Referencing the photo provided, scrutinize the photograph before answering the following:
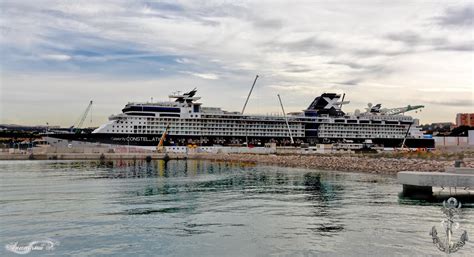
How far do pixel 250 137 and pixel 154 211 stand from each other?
255 feet

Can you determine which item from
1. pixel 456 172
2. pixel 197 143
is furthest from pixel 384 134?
pixel 456 172

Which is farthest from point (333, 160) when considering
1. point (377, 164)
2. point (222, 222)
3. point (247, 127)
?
point (247, 127)

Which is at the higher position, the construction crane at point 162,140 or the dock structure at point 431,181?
the construction crane at point 162,140

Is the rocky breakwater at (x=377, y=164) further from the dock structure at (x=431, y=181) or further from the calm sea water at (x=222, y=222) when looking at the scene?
the calm sea water at (x=222, y=222)

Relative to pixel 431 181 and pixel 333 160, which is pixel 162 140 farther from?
pixel 431 181

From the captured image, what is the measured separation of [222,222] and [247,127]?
Result: 79.9m

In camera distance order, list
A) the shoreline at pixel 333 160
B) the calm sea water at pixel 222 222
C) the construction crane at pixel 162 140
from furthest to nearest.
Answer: the construction crane at pixel 162 140, the shoreline at pixel 333 160, the calm sea water at pixel 222 222

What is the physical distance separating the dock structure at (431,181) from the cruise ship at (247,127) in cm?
6476

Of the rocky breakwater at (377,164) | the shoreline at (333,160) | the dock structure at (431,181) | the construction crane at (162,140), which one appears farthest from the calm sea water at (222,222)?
the construction crane at (162,140)

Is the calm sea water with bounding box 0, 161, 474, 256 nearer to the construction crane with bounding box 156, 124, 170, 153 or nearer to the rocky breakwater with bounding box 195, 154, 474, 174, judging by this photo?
the rocky breakwater with bounding box 195, 154, 474, 174

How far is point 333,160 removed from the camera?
51906mm

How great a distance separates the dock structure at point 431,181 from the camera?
22125 millimetres

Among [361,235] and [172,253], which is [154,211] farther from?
[361,235]

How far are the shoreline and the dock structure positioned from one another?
11.6 m
